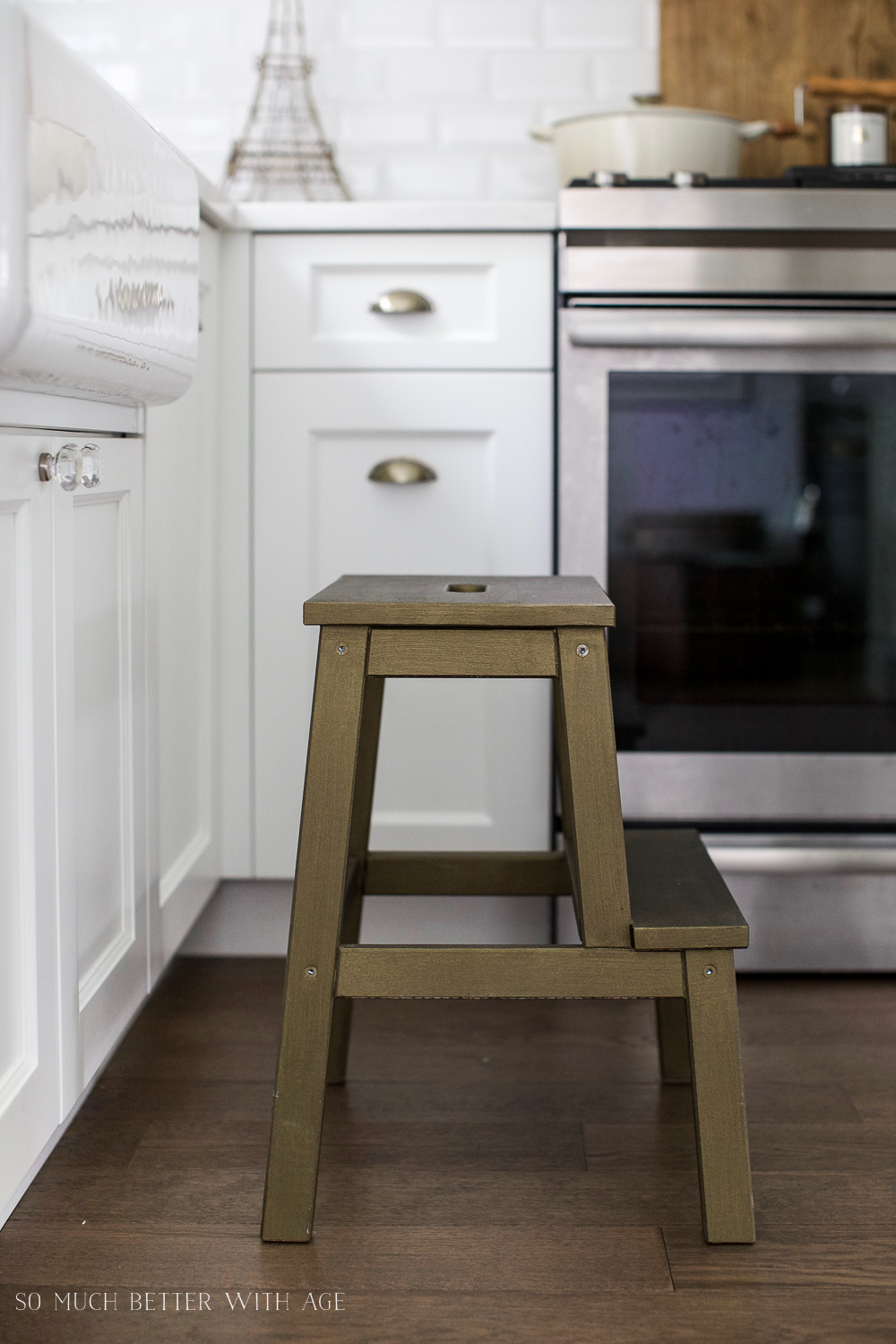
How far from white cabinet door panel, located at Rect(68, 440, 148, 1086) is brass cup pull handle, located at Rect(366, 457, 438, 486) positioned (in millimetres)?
432

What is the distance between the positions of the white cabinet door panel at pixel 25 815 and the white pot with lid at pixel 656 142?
1.09 m

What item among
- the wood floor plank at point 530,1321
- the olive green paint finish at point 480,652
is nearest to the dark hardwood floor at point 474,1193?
the wood floor plank at point 530,1321

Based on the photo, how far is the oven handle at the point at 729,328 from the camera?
1.64 metres

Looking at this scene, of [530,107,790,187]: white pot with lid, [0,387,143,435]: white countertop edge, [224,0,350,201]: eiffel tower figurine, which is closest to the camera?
[0,387,143,435]: white countertop edge

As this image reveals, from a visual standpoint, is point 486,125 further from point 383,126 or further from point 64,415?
point 64,415

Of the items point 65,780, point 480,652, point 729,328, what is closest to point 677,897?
point 480,652

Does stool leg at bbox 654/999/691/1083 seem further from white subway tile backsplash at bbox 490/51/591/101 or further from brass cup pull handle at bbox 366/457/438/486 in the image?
white subway tile backsplash at bbox 490/51/591/101

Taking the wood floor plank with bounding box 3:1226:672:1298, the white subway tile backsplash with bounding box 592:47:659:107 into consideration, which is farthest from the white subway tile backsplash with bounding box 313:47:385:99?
the wood floor plank with bounding box 3:1226:672:1298

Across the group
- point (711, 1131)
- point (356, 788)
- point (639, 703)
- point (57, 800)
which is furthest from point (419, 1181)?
point (639, 703)

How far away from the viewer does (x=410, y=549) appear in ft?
5.73

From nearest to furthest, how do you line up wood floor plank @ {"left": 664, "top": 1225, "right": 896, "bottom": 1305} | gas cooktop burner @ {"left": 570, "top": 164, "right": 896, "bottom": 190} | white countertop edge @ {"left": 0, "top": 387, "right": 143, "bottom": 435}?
white countertop edge @ {"left": 0, "top": 387, "right": 143, "bottom": 435} → wood floor plank @ {"left": 664, "top": 1225, "right": 896, "bottom": 1305} → gas cooktop burner @ {"left": 570, "top": 164, "right": 896, "bottom": 190}

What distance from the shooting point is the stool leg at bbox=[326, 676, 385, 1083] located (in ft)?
4.53

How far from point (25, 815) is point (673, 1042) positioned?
0.77 metres

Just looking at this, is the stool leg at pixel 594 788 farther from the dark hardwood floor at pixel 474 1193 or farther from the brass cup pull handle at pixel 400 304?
the brass cup pull handle at pixel 400 304
